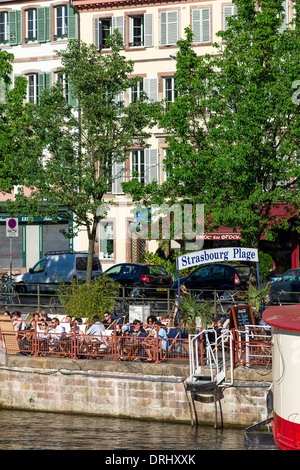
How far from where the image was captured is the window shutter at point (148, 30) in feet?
133

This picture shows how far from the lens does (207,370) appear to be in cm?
1798

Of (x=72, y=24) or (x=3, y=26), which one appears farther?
(x=3, y=26)

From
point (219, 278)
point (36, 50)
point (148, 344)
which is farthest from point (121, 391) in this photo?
point (36, 50)

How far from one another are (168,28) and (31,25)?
756cm

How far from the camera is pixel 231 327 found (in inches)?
741

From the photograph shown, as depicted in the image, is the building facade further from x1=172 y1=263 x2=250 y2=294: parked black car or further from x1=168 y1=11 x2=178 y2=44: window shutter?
x1=172 y1=263 x2=250 y2=294: parked black car

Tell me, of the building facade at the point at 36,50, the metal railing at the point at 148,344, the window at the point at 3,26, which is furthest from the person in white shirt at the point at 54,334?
the window at the point at 3,26

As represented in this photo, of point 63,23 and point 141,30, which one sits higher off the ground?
point 63,23

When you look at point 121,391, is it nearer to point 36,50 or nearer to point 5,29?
point 36,50

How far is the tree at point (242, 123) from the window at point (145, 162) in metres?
12.3

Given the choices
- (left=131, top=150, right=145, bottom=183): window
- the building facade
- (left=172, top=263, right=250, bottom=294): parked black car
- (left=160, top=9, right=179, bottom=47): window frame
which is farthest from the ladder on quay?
the building facade

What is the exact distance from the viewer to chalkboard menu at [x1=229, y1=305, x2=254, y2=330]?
61.3 ft

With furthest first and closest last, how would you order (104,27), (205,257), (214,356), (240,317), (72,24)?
(72,24)
(104,27)
(205,257)
(240,317)
(214,356)
